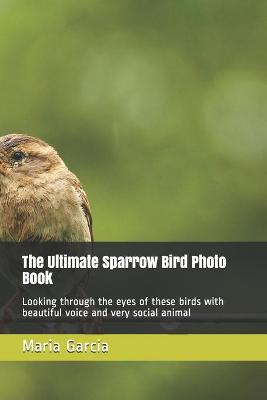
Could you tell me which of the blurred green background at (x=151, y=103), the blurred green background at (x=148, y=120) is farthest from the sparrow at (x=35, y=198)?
the blurred green background at (x=151, y=103)

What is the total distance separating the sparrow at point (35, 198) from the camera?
4680 mm

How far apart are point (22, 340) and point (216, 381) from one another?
195cm

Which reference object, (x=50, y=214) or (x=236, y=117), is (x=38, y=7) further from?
(x=50, y=214)

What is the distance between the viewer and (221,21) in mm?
7980

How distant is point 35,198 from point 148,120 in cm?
274

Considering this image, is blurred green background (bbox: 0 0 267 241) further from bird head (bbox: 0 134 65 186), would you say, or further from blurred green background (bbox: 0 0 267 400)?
bird head (bbox: 0 134 65 186)

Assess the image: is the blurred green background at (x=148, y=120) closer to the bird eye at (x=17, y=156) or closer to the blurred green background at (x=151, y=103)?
the blurred green background at (x=151, y=103)

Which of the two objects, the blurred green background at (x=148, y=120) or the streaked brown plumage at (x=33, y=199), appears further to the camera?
the blurred green background at (x=148, y=120)

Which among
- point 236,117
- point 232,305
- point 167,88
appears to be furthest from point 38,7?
point 232,305

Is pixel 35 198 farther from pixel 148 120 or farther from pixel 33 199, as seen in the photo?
pixel 148 120

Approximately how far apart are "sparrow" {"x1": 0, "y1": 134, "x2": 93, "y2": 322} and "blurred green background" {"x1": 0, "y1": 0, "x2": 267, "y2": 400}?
135 cm

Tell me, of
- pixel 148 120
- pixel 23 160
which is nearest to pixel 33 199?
pixel 23 160

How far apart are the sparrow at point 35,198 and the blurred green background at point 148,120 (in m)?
1.35

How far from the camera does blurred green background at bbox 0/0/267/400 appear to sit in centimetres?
668
